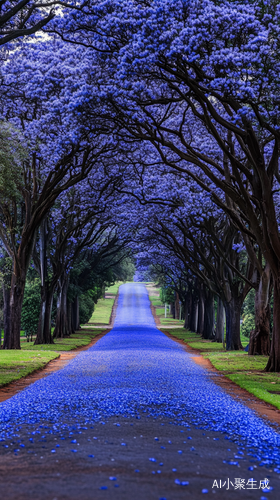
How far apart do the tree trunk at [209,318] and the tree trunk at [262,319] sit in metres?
14.4

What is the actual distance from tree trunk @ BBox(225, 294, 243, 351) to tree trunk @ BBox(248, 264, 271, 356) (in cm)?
449

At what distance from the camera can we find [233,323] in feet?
86.1

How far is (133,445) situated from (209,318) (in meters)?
31.5

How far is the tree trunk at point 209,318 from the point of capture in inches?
1417

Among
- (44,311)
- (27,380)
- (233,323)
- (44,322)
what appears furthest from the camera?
(44,322)

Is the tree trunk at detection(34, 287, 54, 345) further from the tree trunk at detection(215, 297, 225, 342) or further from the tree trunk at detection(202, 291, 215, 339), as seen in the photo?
the tree trunk at detection(202, 291, 215, 339)

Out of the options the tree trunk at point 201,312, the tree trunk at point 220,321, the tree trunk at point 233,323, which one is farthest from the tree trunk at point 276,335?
the tree trunk at point 201,312

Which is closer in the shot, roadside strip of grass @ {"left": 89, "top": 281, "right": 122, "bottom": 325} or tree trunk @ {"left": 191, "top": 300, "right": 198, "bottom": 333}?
tree trunk @ {"left": 191, "top": 300, "right": 198, "bottom": 333}

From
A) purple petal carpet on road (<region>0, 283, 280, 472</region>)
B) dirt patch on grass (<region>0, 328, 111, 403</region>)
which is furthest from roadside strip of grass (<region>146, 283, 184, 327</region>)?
purple petal carpet on road (<region>0, 283, 280, 472</region>)

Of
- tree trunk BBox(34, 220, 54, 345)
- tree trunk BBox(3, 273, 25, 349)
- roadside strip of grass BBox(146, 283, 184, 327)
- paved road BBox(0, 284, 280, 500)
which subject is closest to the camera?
paved road BBox(0, 284, 280, 500)

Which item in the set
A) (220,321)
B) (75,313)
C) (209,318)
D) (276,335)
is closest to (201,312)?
(209,318)

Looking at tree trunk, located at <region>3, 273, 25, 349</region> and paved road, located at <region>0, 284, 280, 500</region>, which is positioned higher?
tree trunk, located at <region>3, 273, 25, 349</region>

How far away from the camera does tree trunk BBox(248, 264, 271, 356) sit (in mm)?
20094

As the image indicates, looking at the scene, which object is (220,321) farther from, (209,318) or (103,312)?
(103,312)
